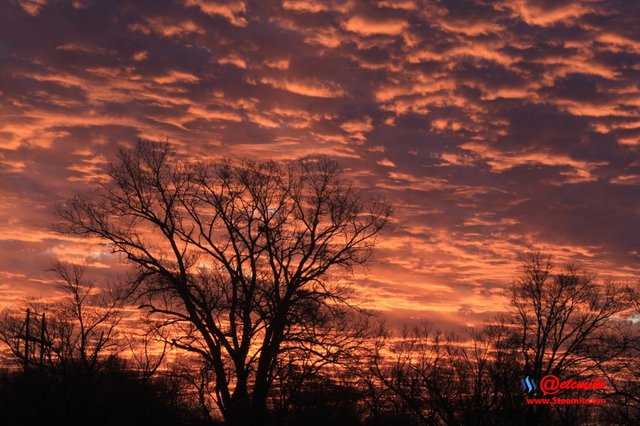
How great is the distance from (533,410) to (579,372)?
390 centimetres

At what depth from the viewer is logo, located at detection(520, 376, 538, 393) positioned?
40344 mm

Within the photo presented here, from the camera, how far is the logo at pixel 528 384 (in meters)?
40.3

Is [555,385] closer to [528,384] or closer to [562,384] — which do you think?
[562,384]

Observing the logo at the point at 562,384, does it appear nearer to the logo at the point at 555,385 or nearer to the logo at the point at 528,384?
the logo at the point at 555,385

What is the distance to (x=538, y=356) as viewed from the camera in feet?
138

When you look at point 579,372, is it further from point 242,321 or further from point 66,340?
point 66,340

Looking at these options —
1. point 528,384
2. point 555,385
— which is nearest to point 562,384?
point 555,385

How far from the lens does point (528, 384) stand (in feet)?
133

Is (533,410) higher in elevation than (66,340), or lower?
lower

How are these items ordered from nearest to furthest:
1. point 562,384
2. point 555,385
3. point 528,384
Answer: point 528,384, point 555,385, point 562,384

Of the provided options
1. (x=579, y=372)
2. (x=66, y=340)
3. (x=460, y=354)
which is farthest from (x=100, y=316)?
(x=579, y=372)

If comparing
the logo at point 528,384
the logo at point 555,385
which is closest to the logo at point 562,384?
the logo at point 555,385

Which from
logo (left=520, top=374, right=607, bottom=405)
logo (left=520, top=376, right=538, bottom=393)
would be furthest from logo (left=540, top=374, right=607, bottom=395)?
logo (left=520, top=376, right=538, bottom=393)

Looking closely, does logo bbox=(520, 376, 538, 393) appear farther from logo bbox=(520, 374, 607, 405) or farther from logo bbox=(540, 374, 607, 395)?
logo bbox=(540, 374, 607, 395)
